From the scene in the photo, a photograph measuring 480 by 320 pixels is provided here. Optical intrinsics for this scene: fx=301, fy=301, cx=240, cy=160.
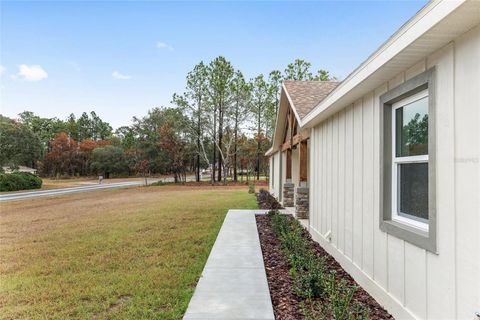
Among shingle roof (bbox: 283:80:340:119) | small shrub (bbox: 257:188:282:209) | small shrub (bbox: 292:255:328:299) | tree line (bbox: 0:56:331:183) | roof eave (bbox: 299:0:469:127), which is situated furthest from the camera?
tree line (bbox: 0:56:331:183)

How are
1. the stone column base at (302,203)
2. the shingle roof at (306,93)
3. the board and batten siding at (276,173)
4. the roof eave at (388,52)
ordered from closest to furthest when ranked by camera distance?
1. the roof eave at (388,52)
2. the shingle roof at (306,93)
3. the stone column base at (302,203)
4. the board and batten siding at (276,173)

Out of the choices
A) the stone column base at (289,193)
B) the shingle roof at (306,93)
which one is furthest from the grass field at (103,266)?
the shingle roof at (306,93)

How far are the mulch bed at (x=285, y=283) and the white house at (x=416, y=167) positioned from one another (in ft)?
0.49

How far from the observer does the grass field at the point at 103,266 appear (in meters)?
3.81

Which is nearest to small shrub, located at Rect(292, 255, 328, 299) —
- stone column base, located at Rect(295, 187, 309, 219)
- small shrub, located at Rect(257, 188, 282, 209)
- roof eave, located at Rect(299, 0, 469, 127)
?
roof eave, located at Rect(299, 0, 469, 127)

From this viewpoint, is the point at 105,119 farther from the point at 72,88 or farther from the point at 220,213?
the point at 220,213

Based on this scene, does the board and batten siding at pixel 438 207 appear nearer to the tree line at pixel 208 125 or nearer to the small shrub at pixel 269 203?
the small shrub at pixel 269 203

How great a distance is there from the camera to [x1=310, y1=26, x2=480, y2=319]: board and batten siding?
7.59ft

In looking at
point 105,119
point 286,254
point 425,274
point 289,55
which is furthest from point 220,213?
point 105,119

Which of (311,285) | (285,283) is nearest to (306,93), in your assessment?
(285,283)

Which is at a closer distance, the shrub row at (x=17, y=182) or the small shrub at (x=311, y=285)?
the small shrub at (x=311, y=285)

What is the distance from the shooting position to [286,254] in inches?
228

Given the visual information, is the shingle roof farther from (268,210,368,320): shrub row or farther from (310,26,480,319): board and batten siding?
(268,210,368,320): shrub row

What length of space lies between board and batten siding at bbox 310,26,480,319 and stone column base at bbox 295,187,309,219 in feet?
14.0
